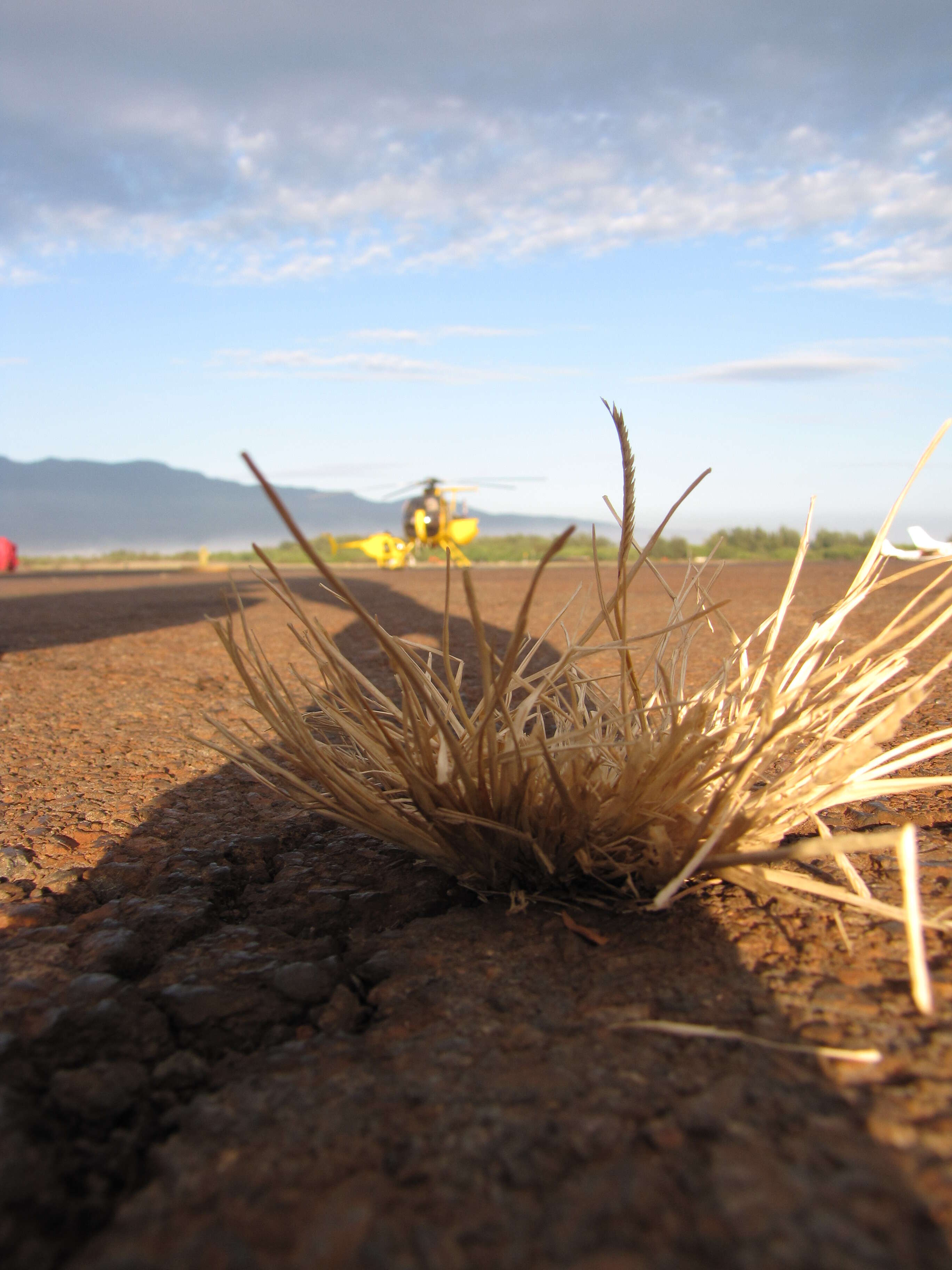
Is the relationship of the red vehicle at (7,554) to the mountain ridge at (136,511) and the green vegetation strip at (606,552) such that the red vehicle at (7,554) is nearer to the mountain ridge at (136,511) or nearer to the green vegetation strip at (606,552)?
the green vegetation strip at (606,552)

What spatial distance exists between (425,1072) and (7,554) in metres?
9.09

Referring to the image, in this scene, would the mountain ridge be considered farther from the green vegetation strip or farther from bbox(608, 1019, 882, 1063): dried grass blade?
bbox(608, 1019, 882, 1063): dried grass blade

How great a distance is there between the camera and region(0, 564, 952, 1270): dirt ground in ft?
1.53

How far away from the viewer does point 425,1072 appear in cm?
64

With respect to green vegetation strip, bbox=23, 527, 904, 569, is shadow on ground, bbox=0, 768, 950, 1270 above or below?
below

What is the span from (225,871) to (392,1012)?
1.40 ft

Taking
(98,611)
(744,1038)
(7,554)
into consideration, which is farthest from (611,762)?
(7,554)

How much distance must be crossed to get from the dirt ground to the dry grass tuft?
0.07 metres

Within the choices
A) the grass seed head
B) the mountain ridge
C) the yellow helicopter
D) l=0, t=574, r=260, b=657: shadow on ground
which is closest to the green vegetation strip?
the yellow helicopter

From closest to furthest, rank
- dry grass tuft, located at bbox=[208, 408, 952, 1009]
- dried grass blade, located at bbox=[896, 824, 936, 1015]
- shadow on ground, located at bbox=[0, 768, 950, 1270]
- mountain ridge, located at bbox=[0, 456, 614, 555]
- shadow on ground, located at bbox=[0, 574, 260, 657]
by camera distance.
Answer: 1. shadow on ground, located at bbox=[0, 768, 950, 1270]
2. dried grass blade, located at bbox=[896, 824, 936, 1015]
3. dry grass tuft, located at bbox=[208, 408, 952, 1009]
4. shadow on ground, located at bbox=[0, 574, 260, 657]
5. mountain ridge, located at bbox=[0, 456, 614, 555]

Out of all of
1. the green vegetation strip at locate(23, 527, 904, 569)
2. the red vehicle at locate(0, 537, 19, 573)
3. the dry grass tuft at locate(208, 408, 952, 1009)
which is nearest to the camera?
the dry grass tuft at locate(208, 408, 952, 1009)

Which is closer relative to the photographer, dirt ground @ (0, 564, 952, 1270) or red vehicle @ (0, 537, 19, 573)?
dirt ground @ (0, 564, 952, 1270)

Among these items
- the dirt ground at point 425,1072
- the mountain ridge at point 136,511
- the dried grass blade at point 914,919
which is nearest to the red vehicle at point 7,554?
the dirt ground at point 425,1072

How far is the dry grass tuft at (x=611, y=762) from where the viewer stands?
0.86m
